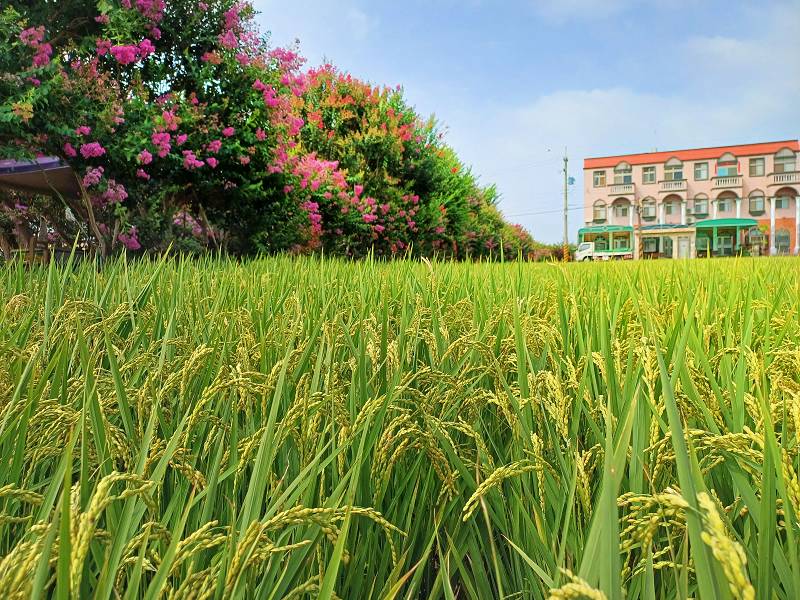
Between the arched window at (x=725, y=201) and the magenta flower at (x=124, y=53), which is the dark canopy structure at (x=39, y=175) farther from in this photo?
the arched window at (x=725, y=201)

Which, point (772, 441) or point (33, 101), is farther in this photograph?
point (33, 101)

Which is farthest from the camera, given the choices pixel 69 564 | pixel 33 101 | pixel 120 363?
pixel 33 101

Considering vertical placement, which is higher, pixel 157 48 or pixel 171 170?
pixel 157 48

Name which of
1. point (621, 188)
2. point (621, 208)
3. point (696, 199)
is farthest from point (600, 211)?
point (696, 199)

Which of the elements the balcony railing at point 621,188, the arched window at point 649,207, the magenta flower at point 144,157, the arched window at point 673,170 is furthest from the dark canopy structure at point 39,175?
the arched window at point 673,170

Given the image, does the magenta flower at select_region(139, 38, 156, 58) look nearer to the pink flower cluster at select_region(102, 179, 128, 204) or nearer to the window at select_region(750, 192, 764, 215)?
the pink flower cluster at select_region(102, 179, 128, 204)

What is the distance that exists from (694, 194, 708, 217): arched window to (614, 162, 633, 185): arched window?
4809 millimetres

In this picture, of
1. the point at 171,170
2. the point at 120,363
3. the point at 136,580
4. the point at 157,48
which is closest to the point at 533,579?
the point at 136,580

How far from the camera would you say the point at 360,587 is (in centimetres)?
58

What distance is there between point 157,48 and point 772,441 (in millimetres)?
6078

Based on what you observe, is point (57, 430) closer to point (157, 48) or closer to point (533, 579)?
point (533, 579)

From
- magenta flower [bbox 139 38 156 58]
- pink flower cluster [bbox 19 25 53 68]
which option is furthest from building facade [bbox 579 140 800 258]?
pink flower cluster [bbox 19 25 53 68]

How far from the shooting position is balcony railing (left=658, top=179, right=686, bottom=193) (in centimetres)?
3934

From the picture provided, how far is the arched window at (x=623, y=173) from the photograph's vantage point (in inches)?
1592
